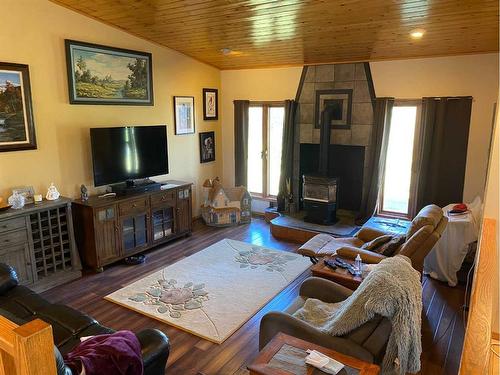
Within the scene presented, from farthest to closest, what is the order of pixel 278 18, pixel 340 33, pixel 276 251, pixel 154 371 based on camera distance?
pixel 276 251
pixel 340 33
pixel 278 18
pixel 154 371

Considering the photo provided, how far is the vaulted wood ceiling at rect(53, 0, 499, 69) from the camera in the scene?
11.8 feet

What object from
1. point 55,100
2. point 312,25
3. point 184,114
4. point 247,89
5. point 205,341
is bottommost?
point 205,341

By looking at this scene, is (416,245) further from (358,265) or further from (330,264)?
(330,264)

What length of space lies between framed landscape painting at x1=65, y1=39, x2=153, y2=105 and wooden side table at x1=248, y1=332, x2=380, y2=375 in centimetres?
389

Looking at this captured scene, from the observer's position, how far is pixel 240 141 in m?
6.73

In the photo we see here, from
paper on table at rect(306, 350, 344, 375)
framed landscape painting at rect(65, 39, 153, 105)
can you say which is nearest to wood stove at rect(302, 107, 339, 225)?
framed landscape painting at rect(65, 39, 153, 105)

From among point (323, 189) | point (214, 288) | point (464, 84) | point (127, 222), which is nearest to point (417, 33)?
point (464, 84)

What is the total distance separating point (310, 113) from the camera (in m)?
6.06

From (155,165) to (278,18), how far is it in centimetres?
262

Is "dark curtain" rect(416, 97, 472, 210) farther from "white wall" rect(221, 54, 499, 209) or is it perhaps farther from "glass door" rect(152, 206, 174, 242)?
"glass door" rect(152, 206, 174, 242)

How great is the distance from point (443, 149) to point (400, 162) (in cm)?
65

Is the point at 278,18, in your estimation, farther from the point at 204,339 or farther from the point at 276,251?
the point at 204,339

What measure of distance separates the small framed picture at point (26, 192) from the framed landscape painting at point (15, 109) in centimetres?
43

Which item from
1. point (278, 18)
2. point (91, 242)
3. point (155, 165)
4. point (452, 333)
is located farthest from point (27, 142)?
point (452, 333)
